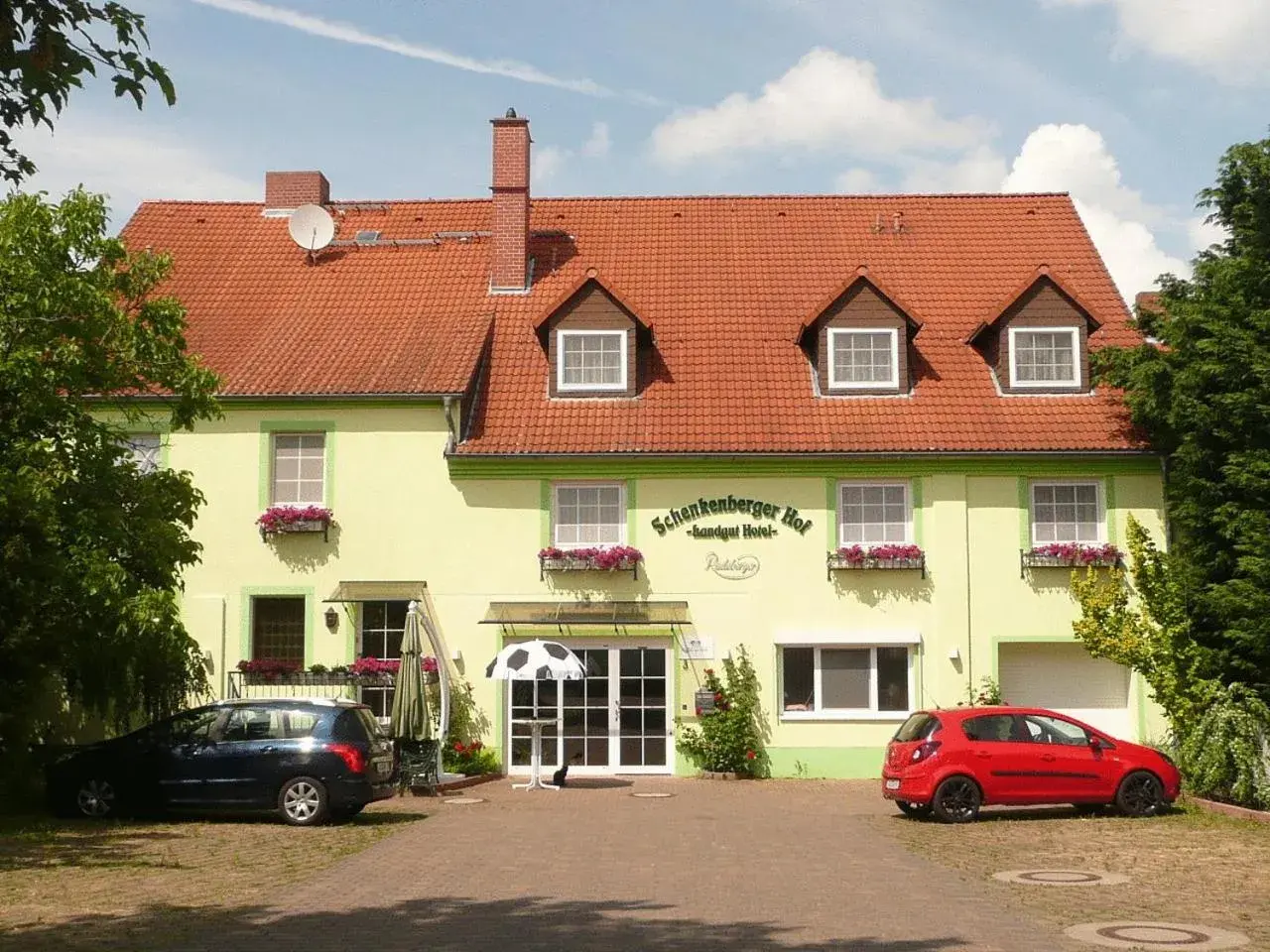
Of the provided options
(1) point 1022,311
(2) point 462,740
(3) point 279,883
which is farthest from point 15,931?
(1) point 1022,311

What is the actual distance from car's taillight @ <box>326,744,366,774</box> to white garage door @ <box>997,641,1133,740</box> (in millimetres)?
12381

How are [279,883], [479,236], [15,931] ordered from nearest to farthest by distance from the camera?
[15,931], [279,883], [479,236]

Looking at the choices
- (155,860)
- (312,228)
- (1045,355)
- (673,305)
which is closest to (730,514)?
(673,305)

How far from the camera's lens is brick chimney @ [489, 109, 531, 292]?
100 ft

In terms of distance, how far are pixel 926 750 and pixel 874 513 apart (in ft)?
25.0

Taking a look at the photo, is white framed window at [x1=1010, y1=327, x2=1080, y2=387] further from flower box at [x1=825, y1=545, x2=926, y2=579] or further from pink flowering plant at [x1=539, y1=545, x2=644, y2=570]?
pink flowering plant at [x1=539, y1=545, x2=644, y2=570]

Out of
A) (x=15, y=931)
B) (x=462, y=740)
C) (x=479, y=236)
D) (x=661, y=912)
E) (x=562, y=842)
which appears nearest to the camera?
(x=15, y=931)

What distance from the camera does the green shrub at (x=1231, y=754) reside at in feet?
67.6

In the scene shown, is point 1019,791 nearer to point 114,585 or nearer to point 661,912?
point 661,912

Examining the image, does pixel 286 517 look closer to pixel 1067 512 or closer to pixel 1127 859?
pixel 1067 512

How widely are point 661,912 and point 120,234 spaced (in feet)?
79.3

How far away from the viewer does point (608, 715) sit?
2714cm

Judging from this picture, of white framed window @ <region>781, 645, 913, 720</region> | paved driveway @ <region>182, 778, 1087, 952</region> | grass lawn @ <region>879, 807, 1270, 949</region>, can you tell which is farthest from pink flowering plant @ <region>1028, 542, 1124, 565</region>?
paved driveway @ <region>182, 778, 1087, 952</region>

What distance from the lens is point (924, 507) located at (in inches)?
1066
